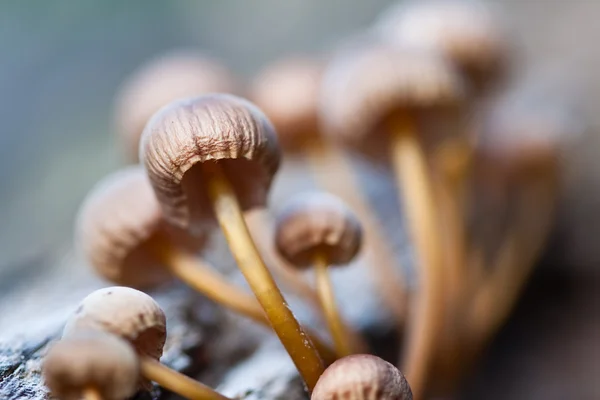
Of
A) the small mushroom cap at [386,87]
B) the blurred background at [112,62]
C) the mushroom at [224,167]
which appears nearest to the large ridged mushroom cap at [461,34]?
the small mushroom cap at [386,87]

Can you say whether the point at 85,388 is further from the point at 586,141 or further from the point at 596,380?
the point at 586,141

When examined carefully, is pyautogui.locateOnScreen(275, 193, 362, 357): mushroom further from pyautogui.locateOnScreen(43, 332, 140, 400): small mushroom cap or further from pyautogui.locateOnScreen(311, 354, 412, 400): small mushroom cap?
pyautogui.locateOnScreen(43, 332, 140, 400): small mushroom cap

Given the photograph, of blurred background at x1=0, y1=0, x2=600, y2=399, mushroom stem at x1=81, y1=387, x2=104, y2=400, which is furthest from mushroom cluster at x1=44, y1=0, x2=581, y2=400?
blurred background at x1=0, y1=0, x2=600, y2=399

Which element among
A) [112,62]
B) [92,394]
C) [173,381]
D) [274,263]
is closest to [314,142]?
[274,263]

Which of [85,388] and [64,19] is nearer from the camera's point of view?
[85,388]

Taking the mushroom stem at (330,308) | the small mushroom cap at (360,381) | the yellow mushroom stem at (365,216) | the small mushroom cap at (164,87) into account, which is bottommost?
the yellow mushroom stem at (365,216)

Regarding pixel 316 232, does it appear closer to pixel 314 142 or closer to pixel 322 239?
pixel 322 239

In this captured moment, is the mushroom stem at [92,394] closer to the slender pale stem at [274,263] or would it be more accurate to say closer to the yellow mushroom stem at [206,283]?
the yellow mushroom stem at [206,283]

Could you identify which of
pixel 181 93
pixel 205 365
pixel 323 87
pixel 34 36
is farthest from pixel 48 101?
pixel 205 365
